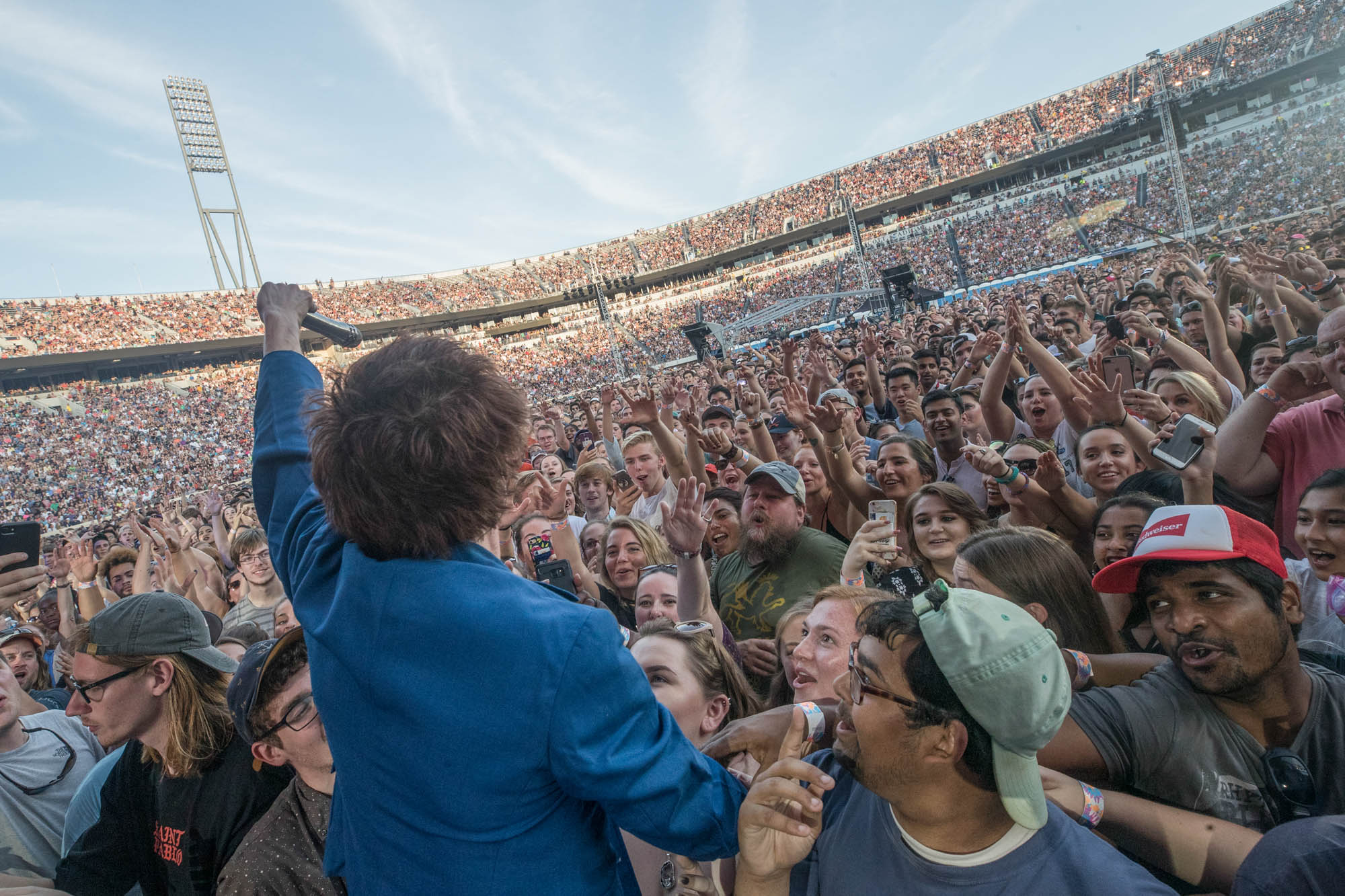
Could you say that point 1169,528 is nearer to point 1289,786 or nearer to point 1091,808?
point 1289,786

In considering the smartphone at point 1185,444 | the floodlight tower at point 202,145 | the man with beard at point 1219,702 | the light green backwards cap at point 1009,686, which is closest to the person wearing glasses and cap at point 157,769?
the light green backwards cap at point 1009,686

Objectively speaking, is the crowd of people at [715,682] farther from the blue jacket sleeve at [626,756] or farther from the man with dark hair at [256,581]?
the man with dark hair at [256,581]

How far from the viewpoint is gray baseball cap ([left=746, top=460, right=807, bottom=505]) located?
3.59 meters

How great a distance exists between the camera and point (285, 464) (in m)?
1.64

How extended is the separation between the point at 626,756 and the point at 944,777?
0.68 meters

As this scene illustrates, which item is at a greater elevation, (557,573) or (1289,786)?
(557,573)

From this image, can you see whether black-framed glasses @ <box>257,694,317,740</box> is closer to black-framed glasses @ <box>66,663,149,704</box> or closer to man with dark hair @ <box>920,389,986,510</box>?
black-framed glasses @ <box>66,663,149,704</box>

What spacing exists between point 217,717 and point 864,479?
347 centimetres

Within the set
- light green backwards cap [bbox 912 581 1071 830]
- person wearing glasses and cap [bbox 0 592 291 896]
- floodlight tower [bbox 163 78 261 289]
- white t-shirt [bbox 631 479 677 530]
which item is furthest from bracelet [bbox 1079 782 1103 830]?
floodlight tower [bbox 163 78 261 289]

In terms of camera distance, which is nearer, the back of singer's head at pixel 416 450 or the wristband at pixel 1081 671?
the back of singer's head at pixel 416 450

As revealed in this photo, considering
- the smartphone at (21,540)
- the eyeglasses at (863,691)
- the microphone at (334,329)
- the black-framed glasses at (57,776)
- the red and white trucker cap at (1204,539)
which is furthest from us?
the black-framed glasses at (57,776)

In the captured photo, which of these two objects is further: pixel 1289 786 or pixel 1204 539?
pixel 1204 539

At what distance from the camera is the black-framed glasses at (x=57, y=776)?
2.58 m

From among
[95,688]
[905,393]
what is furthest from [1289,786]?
[905,393]
